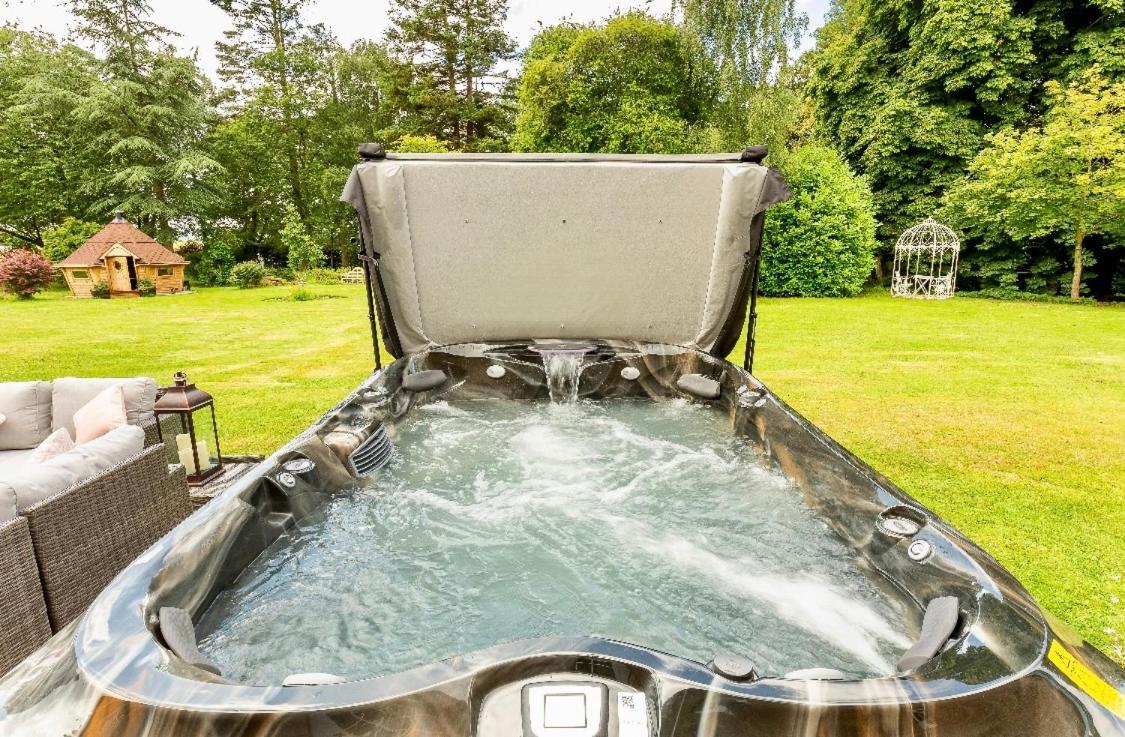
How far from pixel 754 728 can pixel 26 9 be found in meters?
20.1

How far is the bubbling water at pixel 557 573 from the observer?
135 cm

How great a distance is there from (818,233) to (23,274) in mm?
13156

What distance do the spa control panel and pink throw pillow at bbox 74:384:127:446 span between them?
195 cm

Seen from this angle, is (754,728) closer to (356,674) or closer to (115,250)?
(356,674)

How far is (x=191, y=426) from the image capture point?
7.86 feet

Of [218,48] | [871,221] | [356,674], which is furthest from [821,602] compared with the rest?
[218,48]

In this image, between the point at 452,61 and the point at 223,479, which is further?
the point at 452,61

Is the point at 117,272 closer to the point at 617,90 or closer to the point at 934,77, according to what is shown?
the point at 617,90

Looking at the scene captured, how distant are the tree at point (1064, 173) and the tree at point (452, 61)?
35.4 feet

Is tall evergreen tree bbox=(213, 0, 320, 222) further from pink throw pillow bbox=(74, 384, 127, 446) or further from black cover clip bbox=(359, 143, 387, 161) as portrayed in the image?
pink throw pillow bbox=(74, 384, 127, 446)

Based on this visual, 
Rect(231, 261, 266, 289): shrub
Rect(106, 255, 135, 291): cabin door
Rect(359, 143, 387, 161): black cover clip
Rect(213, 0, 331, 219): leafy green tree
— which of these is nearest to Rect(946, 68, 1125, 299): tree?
Rect(359, 143, 387, 161): black cover clip

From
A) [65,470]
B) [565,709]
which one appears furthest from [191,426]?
[565,709]

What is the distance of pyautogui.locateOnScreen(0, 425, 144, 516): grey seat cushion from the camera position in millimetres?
1429

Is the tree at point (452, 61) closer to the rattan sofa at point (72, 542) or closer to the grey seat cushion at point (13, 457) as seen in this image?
the grey seat cushion at point (13, 457)
